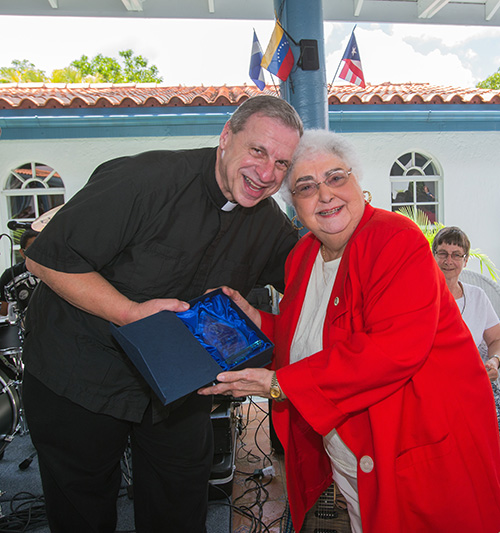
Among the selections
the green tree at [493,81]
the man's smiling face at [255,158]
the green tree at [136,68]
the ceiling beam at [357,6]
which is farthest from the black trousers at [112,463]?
the green tree at [493,81]

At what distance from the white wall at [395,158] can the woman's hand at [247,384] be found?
6.30 meters

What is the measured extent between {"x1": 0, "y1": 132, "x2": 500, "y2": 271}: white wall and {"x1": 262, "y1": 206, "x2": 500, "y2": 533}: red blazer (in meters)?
6.34

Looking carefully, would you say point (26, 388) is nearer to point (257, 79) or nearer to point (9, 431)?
point (9, 431)

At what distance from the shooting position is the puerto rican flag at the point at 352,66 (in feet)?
17.0

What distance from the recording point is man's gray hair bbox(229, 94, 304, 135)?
65.3 inches

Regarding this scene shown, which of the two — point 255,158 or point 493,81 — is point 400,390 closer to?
point 255,158

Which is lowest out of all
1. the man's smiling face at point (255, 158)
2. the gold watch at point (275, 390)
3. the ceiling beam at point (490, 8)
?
the gold watch at point (275, 390)

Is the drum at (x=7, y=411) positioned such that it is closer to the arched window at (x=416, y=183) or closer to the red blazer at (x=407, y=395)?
the red blazer at (x=407, y=395)

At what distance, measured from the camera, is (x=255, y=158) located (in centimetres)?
167

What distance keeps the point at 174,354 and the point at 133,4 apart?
5.97 m

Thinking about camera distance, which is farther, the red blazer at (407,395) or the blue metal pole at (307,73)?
the blue metal pole at (307,73)

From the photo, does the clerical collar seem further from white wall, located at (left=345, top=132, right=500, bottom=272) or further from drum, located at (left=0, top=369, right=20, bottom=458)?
white wall, located at (left=345, top=132, right=500, bottom=272)

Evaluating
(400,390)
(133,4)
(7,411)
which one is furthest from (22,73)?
(400,390)

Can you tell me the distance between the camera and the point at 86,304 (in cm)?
154
